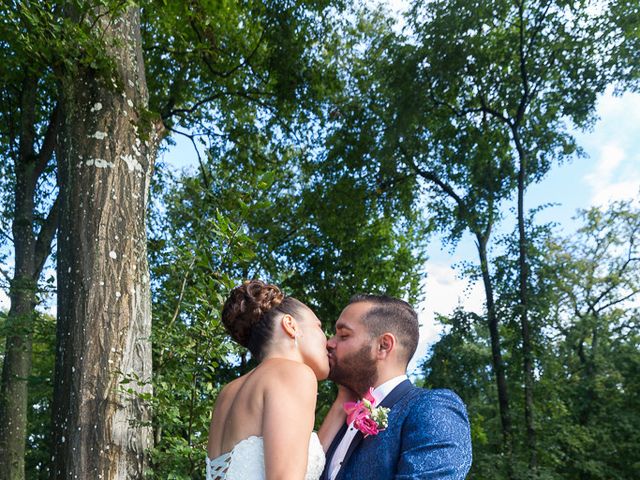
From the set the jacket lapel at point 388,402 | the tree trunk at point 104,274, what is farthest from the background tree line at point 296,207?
the jacket lapel at point 388,402

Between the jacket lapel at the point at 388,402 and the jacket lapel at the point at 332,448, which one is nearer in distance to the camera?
the jacket lapel at the point at 388,402

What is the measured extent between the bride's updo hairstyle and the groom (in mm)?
254

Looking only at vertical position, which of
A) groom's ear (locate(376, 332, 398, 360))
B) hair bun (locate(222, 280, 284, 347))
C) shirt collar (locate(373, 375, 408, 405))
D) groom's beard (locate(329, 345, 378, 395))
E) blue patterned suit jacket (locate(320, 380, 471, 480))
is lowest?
blue patterned suit jacket (locate(320, 380, 471, 480))

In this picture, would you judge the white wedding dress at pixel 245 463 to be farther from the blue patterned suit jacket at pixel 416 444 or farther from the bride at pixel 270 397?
the blue patterned suit jacket at pixel 416 444

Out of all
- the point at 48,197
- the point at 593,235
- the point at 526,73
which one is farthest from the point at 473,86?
the point at 48,197

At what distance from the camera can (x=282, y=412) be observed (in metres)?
2.58

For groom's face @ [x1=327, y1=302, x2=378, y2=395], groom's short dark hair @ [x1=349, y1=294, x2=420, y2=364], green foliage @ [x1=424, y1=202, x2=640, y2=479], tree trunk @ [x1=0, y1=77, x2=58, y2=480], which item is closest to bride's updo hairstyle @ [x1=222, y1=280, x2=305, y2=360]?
groom's face @ [x1=327, y1=302, x2=378, y2=395]

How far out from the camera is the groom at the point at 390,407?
8.13 feet

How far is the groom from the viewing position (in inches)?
97.5

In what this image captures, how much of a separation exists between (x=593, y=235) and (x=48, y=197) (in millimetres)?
21345

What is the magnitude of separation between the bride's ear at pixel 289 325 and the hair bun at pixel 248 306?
82 millimetres

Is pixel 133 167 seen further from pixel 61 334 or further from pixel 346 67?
pixel 346 67

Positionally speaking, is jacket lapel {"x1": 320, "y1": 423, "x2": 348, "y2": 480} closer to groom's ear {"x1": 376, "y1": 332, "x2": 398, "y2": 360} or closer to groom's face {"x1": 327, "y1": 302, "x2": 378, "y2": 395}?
groom's face {"x1": 327, "y1": 302, "x2": 378, "y2": 395}

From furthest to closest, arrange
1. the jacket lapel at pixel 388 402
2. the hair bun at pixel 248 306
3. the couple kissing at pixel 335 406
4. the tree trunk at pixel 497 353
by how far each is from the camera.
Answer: the tree trunk at pixel 497 353, the hair bun at pixel 248 306, the jacket lapel at pixel 388 402, the couple kissing at pixel 335 406
